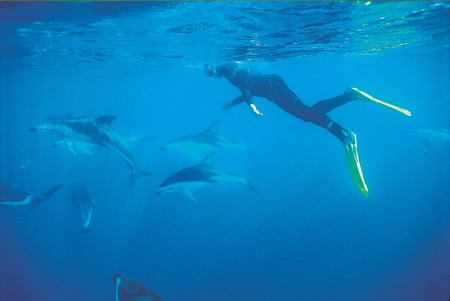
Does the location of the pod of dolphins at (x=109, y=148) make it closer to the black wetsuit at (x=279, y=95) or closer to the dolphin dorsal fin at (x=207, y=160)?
the dolphin dorsal fin at (x=207, y=160)

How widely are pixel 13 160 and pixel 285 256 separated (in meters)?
22.4

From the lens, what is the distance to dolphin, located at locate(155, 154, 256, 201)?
9508mm

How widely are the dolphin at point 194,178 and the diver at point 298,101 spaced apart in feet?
6.14

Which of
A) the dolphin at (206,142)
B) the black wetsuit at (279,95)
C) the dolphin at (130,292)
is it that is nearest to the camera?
the dolphin at (130,292)

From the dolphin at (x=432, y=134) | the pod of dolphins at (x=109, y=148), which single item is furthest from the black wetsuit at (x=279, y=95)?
the dolphin at (x=432, y=134)

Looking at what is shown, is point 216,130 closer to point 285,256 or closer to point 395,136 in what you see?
point 285,256

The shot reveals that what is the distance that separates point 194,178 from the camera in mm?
9648

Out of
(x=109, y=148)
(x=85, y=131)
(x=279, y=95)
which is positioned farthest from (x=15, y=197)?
(x=279, y=95)

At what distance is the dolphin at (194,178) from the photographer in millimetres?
9508

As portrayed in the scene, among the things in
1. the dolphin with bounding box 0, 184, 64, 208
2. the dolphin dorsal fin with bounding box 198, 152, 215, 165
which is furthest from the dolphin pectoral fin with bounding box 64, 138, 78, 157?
the dolphin dorsal fin with bounding box 198, 152, 215, 165

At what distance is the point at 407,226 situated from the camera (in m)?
16.0

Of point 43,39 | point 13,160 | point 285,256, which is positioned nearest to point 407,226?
point 285,256

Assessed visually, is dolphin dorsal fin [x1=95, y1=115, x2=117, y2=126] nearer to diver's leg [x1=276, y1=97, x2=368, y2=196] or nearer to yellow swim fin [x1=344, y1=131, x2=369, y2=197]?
diver's leg [x1=276, y1=97, x2=368, y2=196]

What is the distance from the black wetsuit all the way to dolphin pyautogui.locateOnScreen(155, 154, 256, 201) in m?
2.09
